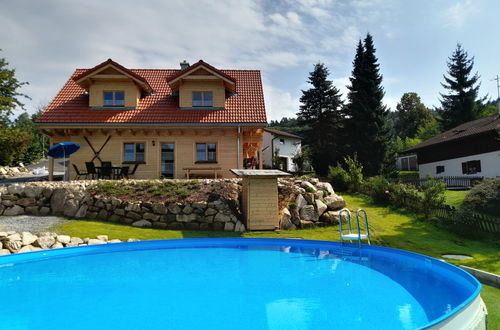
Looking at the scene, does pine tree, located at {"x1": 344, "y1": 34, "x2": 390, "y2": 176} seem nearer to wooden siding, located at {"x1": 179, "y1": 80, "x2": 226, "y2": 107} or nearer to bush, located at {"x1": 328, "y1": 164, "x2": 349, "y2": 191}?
bush, located at {"x1": 328, "y1": 164, "x2": 349, "y2": 191}

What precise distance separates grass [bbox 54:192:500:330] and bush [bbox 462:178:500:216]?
213 centimetres

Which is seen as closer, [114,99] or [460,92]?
[114,99]

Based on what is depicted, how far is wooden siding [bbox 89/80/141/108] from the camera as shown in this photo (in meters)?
18.1

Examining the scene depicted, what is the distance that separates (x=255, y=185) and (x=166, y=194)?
13.4 feet

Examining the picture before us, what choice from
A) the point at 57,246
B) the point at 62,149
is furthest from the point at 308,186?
the point at 62,149

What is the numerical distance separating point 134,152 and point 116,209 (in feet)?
21.0

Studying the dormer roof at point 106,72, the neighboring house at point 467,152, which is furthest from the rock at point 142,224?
the neighboring house at point 467,152

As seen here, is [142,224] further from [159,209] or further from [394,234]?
[394,234]

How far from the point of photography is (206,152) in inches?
712

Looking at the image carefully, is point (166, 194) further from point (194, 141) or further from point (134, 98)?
point (134, 98)

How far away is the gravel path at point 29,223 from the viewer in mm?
10438

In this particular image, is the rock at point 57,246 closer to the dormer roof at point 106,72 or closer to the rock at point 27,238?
the rock at point 27,238

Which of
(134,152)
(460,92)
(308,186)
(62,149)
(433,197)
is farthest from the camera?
(460,92)

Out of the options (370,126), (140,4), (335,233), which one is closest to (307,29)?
(140,4)
